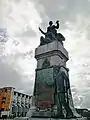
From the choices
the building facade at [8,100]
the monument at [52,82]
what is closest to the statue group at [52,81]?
the monument at [52,82]

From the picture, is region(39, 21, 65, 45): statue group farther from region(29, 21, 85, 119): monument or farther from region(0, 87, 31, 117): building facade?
region(0, 87, 31, 117): building facade

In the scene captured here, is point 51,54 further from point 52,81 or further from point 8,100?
point 8,100

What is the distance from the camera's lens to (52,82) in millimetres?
12297

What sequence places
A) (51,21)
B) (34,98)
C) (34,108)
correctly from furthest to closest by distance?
(51,21) < (34,98) < (34,108)

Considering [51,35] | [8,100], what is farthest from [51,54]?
[8,100]

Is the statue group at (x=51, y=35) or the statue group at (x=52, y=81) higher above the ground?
the statue group at (x=51, y=35)

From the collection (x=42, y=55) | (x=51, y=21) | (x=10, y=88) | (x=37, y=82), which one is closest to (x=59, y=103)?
(x=37, y=82)

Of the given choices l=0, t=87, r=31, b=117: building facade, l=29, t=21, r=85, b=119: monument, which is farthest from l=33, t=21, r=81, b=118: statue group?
l=0, t=87, r=31, b=117: building facade

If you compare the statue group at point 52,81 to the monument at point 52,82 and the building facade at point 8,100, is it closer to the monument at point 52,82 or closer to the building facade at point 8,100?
the monument at point 52,82

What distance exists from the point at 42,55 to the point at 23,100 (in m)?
50.3

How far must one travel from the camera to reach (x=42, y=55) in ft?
46.0

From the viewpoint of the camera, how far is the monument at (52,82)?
35.3 ft

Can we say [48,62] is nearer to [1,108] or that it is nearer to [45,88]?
[45,88]

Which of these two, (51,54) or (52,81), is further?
(51,54)
